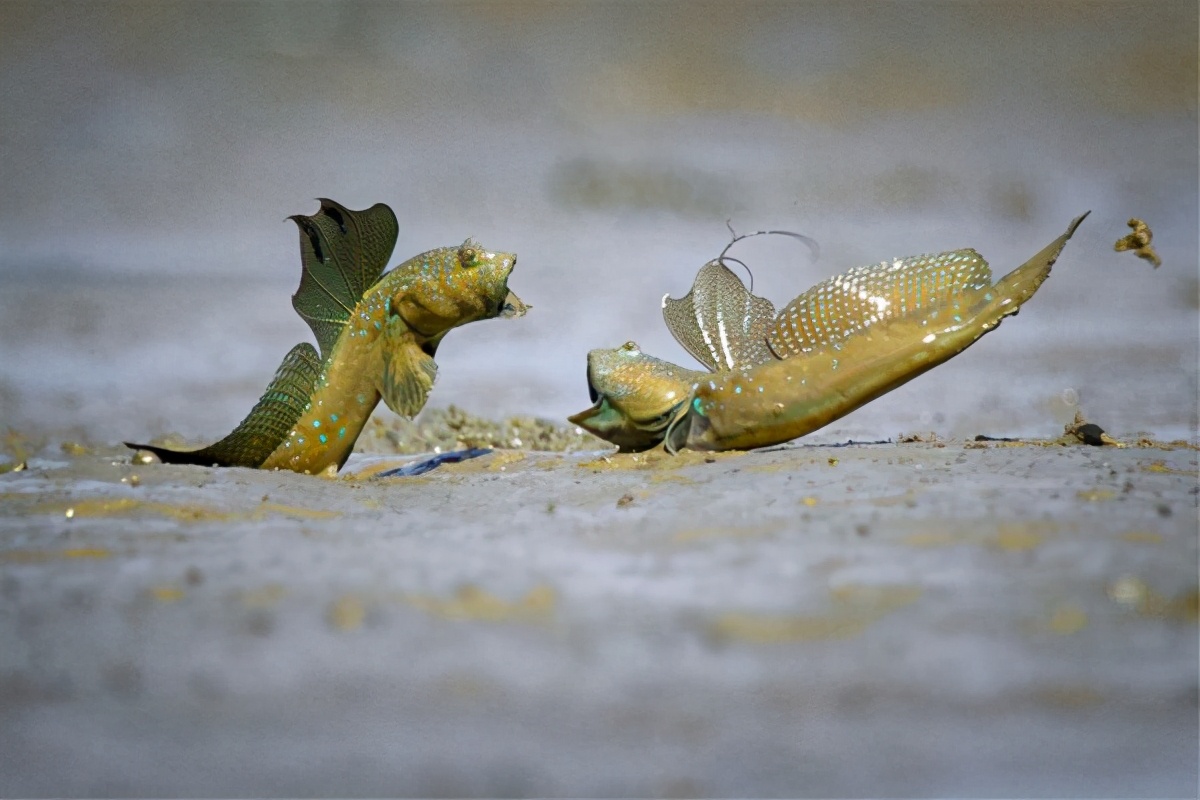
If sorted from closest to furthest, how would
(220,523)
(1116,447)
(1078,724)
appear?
(1078,724) → (220,523) → (1116,447)

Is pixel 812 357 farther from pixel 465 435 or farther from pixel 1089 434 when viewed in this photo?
Answer: pixel 465 435

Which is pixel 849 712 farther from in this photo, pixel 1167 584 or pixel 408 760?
pixel 408 760

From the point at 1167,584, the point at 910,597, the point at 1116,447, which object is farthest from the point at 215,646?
the point at 1116,447

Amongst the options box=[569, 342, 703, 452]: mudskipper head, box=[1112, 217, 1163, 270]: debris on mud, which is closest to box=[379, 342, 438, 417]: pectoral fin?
box=[569, 342, 703, 452]: mudskipper head

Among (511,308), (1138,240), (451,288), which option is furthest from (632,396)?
(1138,240)

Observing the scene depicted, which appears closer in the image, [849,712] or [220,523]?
[849,712]
